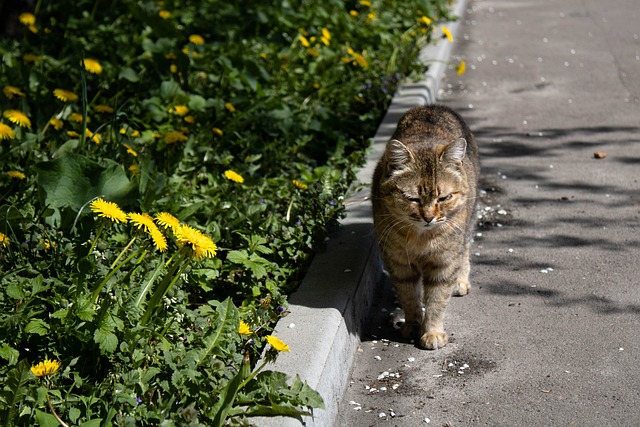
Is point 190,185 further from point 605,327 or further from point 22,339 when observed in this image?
point 605,327

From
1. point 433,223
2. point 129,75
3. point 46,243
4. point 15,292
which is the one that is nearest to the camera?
point 15,292

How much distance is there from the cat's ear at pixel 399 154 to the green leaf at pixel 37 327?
1902mm

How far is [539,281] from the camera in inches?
209

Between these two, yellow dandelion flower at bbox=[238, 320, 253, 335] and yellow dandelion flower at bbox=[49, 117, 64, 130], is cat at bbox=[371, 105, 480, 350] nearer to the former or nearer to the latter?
yellow dandelion flower at bbox=[238, 320, 253, 335]

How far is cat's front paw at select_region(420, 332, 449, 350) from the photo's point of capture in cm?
461

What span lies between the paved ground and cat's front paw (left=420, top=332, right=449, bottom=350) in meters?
0.03

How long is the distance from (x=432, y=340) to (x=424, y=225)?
0.58 metres

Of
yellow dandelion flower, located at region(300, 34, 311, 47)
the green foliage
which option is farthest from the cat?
yellow dandelion flower, located at region(300, 34, 311, 47)

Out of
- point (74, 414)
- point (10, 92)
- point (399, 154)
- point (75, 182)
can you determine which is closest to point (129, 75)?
point (10, 92)

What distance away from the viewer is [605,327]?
4.72 m

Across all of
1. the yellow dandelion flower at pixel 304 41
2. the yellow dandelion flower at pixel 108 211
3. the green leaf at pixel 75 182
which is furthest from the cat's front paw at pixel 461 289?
the yellow dandelion flower at pixel 304 41

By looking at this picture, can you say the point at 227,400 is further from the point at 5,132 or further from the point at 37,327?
the point at 5,132

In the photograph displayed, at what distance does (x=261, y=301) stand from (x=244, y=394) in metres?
0.94

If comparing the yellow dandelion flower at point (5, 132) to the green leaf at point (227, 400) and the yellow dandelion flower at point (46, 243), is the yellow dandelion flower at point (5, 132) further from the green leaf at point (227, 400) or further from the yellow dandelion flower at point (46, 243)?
the green leaf at point (227, 400)
